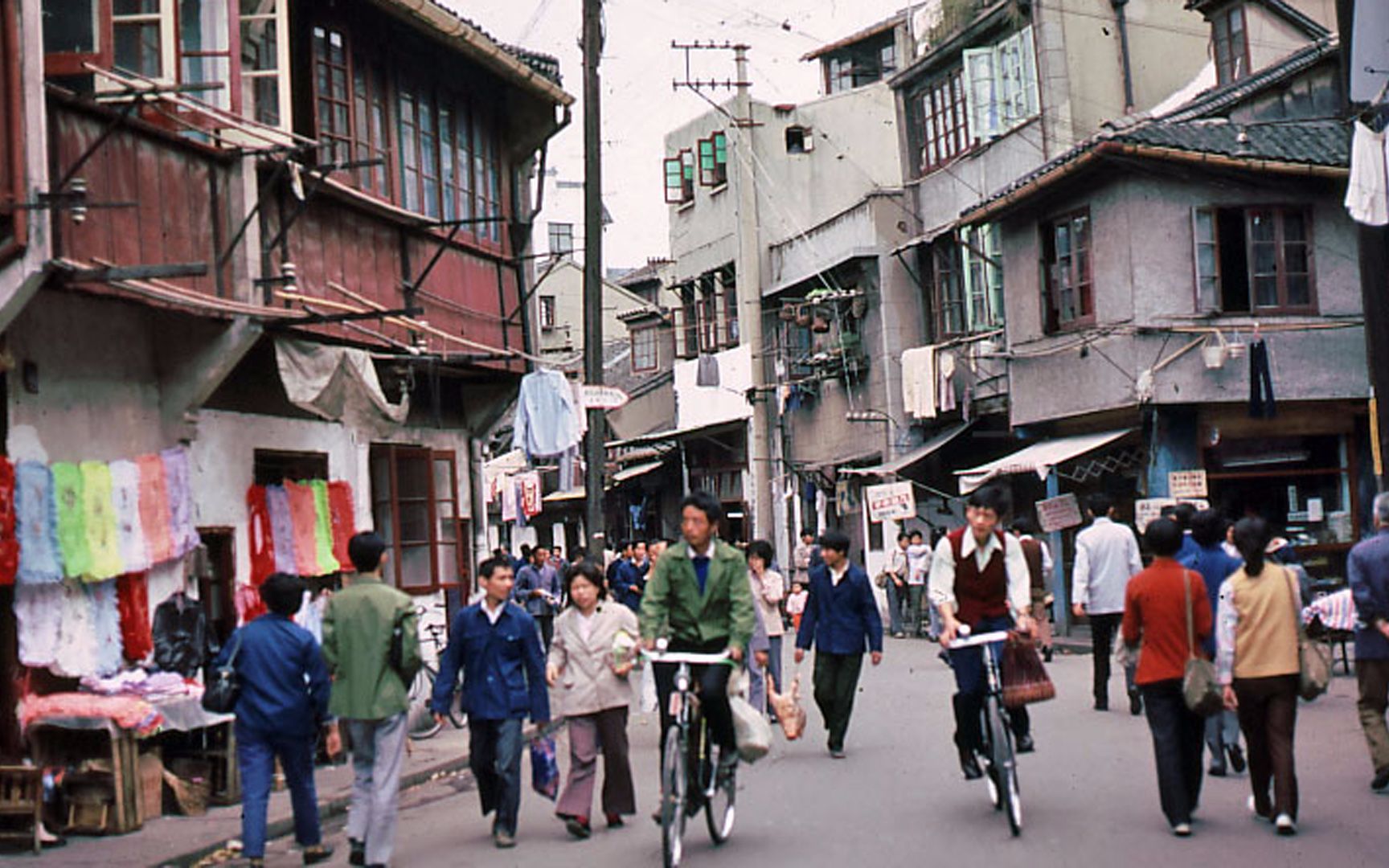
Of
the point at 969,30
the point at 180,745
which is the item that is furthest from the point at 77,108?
the point at 969,30

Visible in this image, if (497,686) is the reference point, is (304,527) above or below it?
above

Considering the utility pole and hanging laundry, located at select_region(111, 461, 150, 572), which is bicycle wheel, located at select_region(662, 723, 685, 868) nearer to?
hanging laundry, located at select_region(111, 461, 150, 572)

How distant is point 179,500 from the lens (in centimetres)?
1460

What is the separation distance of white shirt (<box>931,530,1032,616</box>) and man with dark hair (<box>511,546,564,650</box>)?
13206 mm

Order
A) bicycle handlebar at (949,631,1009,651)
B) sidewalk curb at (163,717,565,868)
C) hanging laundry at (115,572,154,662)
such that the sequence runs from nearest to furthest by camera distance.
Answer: bicycle handlebar at (949,631,1009,651) → sidewalk curb at (163,717,565,868) → hanging laundry at (115,572,154,662)

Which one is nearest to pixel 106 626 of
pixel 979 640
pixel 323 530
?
pixel 323 530

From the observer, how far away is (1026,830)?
10.5m

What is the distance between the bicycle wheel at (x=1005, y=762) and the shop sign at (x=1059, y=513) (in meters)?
17.6

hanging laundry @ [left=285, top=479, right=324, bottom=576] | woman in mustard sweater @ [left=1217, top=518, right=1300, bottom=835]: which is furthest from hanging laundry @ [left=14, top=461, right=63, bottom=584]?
woman in mustard sweater @ [left=1217, top=518, right=1300, bottom=835]

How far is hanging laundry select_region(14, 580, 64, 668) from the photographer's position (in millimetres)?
12438

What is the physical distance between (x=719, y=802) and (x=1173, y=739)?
8.65ft

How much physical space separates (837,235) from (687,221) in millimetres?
10505

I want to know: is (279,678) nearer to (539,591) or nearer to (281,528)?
(281,528)

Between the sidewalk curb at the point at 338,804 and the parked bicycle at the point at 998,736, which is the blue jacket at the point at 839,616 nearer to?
the sidewalk curb at the point at 338,804
